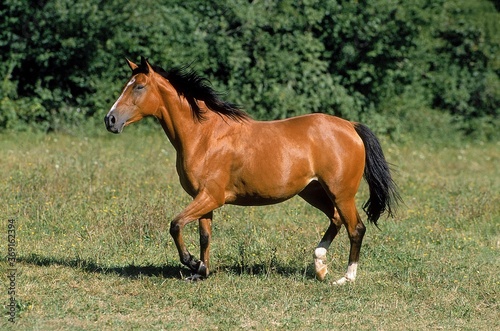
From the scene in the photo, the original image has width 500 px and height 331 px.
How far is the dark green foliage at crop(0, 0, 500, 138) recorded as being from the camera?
52.8ft

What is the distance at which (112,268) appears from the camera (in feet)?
26.5

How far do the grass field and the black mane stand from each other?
1464mm

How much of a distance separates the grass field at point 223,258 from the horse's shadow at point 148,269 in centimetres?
2

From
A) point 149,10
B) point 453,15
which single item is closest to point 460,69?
point 453,15

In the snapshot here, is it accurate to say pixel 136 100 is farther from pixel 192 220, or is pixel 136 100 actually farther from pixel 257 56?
pixel 257 56

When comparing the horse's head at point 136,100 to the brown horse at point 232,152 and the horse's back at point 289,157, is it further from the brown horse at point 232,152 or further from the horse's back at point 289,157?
the horse's back at point 289,157

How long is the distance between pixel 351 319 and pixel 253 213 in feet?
11.9

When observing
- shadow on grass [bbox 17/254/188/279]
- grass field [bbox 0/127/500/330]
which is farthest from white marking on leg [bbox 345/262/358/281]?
shadow on grass [bbox 17/254/188/279]

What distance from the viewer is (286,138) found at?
25.9ft

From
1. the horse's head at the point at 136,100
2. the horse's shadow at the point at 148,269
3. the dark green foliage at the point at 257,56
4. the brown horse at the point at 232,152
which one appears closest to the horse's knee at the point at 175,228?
the brown horse at the point at 232,152

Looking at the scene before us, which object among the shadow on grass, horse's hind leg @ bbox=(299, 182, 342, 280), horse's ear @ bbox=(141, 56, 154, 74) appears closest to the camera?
horse's ear @ bbox=(141, 56, 154, 74)

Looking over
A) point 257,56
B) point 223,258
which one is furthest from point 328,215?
point 257,56

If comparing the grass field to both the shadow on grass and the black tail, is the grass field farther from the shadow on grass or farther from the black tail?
the black tail

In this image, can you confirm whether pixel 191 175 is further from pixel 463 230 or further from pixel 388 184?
pixel 463 230
